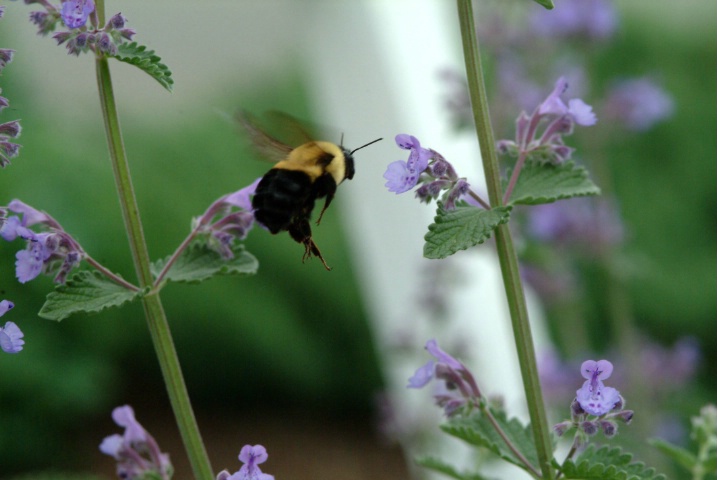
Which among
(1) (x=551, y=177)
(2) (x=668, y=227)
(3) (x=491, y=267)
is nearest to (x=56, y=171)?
(3) (x=491, y=267)

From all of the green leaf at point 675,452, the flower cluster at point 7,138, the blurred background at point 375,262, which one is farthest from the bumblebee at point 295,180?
the blurred background at point 375,262

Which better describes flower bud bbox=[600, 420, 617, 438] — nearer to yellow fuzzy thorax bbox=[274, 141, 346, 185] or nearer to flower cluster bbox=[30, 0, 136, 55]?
yellow fuzzy thorax bbox=[274, 141, 346, 185]

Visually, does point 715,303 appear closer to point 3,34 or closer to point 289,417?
point 289,417

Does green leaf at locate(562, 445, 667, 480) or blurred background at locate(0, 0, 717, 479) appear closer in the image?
green leaf at locate(562, 445, 667, 480)

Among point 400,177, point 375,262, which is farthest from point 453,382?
point 375,262

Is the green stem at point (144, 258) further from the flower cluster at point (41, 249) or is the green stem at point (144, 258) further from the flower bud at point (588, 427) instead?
the flower bud at point (588, 427)

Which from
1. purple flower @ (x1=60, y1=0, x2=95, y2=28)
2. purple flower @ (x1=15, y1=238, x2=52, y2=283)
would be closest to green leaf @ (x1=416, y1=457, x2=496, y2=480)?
purple flower @ (x1=15, y1=238, x2=52, y2=283)
